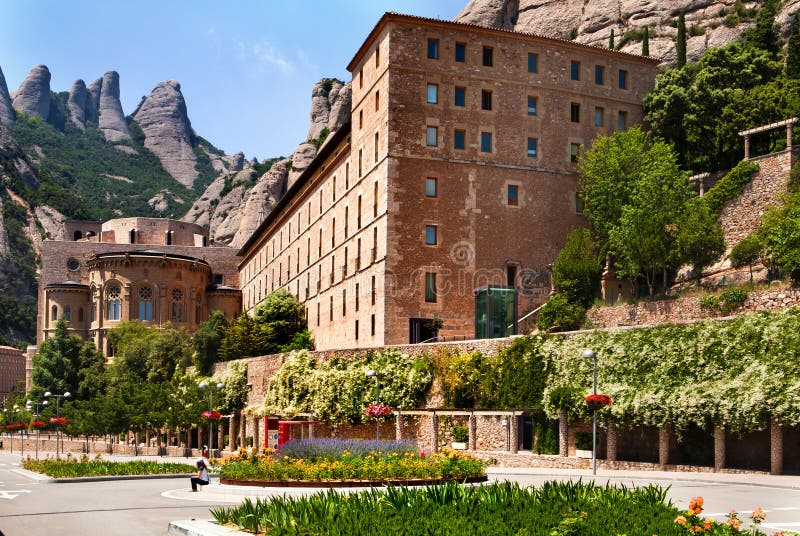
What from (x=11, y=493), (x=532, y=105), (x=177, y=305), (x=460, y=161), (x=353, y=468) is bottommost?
(x=11, y=493)

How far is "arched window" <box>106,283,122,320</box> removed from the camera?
10650 centimetres

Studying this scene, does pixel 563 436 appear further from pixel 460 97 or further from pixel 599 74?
pixel 599 74

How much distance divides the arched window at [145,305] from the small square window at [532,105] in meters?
62.9

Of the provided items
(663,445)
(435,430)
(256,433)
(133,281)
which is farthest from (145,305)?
(663,445)

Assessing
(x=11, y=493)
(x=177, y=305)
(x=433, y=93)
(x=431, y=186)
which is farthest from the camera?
(x=177, y=305)

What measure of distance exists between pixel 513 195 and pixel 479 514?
43.8 metres

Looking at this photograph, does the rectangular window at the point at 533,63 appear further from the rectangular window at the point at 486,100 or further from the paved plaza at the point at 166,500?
the paved plaza at the point at 166,500

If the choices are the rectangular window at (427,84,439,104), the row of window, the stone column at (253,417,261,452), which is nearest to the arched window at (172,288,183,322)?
the stone column at (253,417,261,452)

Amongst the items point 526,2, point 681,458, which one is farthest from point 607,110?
point 526,2

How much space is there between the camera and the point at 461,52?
56.6 metres

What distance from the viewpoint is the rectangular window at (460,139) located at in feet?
185

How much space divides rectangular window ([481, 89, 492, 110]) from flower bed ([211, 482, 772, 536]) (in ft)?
140

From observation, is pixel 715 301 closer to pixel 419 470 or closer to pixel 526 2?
pixel 419 470

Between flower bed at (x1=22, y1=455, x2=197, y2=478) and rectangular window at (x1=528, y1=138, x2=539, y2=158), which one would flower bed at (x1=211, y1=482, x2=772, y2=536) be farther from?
rectangular window at (x1=528, y1=138, x2=539, y2=158)
